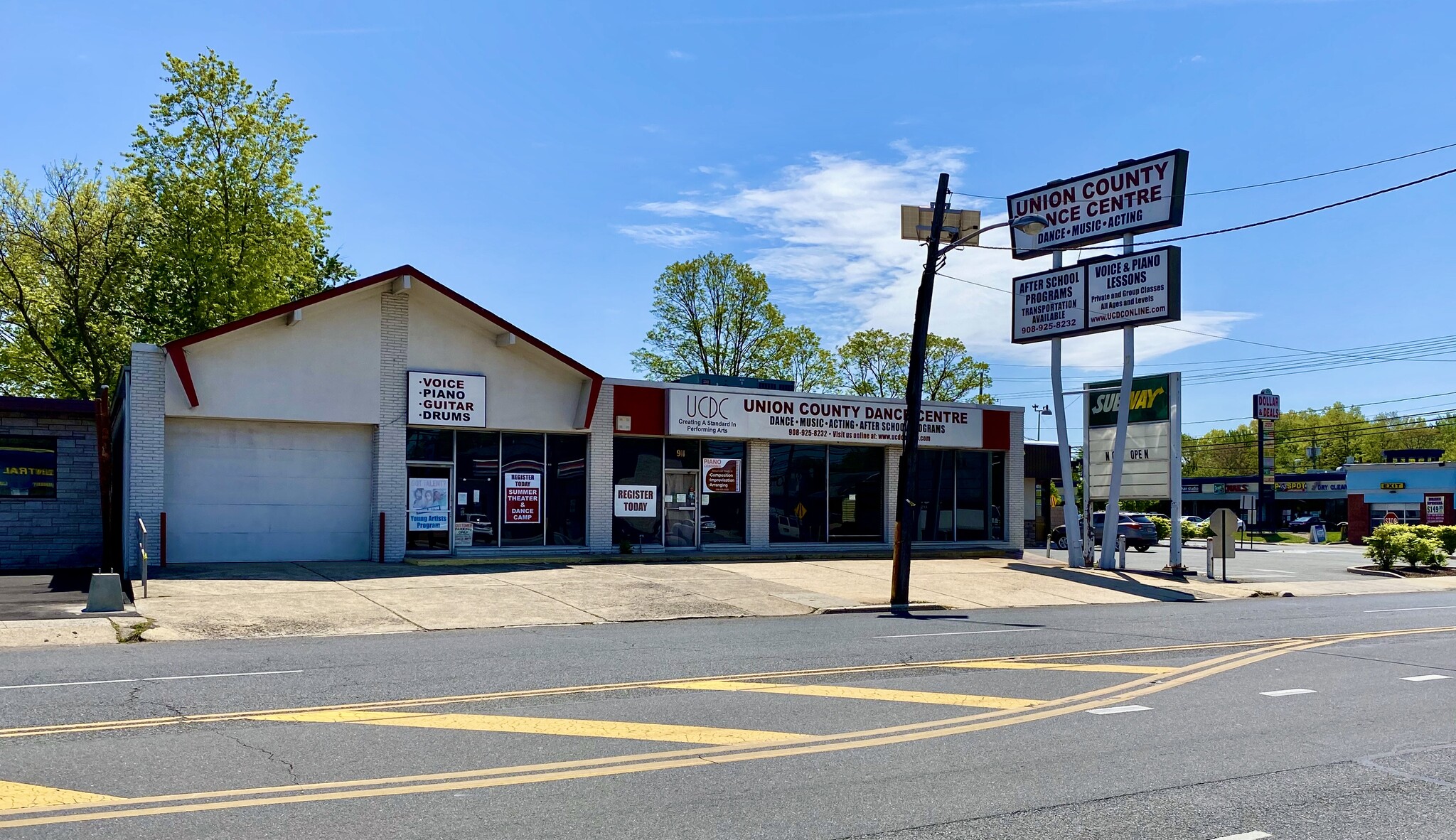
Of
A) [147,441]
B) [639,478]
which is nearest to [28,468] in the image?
[147,441]

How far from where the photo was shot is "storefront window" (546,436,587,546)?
25453mm

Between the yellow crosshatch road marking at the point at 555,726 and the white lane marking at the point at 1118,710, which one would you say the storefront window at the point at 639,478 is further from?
the white lane marking at the point at 1118,710

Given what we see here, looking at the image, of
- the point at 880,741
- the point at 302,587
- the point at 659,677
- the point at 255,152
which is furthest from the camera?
the point at 255,152

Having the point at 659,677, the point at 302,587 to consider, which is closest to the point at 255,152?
the point at 302,587

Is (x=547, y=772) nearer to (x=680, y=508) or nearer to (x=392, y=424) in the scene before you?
(x=392, y=424)

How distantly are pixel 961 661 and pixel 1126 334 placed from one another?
16894mm

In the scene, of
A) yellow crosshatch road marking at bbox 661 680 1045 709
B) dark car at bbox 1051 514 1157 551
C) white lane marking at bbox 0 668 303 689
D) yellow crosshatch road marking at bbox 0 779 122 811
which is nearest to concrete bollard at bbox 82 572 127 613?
white lane marking at bbox 0 668 303 689

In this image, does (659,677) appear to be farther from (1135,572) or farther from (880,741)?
(1135,572)

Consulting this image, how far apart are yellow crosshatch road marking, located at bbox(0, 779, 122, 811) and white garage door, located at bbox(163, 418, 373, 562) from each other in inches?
641

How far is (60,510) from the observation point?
24.7 m

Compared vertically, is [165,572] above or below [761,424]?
below

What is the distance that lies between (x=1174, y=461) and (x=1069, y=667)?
1774 centimetres

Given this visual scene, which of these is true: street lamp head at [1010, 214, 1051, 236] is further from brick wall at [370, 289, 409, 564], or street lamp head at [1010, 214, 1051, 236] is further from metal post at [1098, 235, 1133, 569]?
brick wall at [370, 289, 409, 564]

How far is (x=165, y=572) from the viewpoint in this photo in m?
19.9
